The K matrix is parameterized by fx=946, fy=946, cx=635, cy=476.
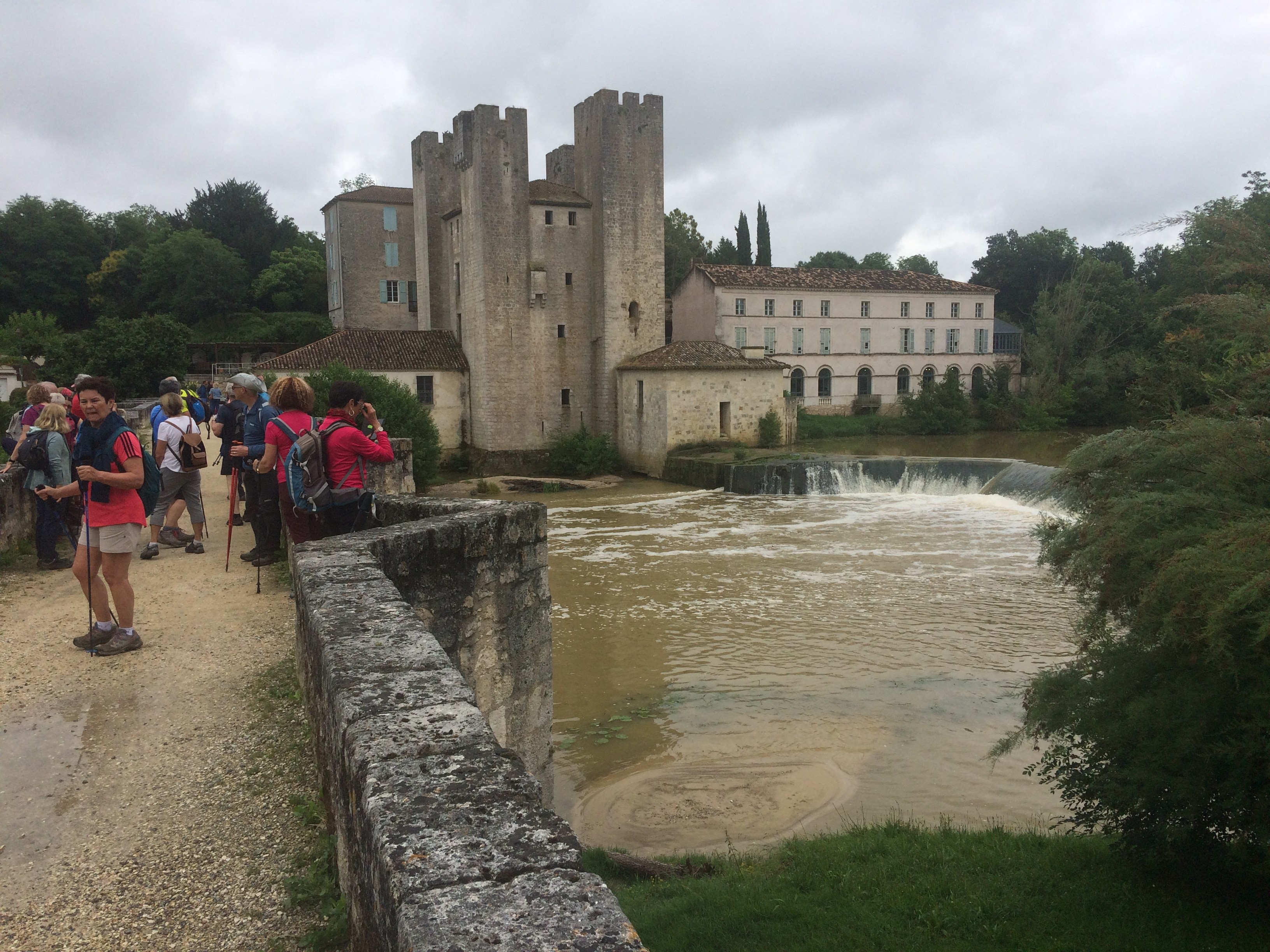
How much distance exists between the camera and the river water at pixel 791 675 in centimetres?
847

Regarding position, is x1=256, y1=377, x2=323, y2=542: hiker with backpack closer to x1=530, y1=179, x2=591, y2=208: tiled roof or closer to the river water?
the river water

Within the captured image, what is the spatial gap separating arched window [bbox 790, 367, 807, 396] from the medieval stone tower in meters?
13.5

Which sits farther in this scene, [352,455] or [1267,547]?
[352,455]

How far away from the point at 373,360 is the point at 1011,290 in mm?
46435

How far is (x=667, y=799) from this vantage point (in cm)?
854

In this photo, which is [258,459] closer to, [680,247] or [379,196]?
[379,196]

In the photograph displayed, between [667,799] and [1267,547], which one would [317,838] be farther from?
[667,799]

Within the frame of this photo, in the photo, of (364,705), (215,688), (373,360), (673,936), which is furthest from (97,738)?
(373,360)

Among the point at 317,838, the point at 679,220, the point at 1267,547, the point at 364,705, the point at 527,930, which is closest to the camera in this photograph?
the point at 527,930

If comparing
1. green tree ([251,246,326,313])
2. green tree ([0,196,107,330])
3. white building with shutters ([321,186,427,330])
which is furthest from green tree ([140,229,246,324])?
white building with shutters ([321,186,427,330])

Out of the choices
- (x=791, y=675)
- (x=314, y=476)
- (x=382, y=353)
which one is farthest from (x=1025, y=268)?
(x=314, y=476)

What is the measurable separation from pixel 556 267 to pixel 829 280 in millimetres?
17354

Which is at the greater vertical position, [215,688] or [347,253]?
[347,253]

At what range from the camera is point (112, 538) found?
19.1 feet
